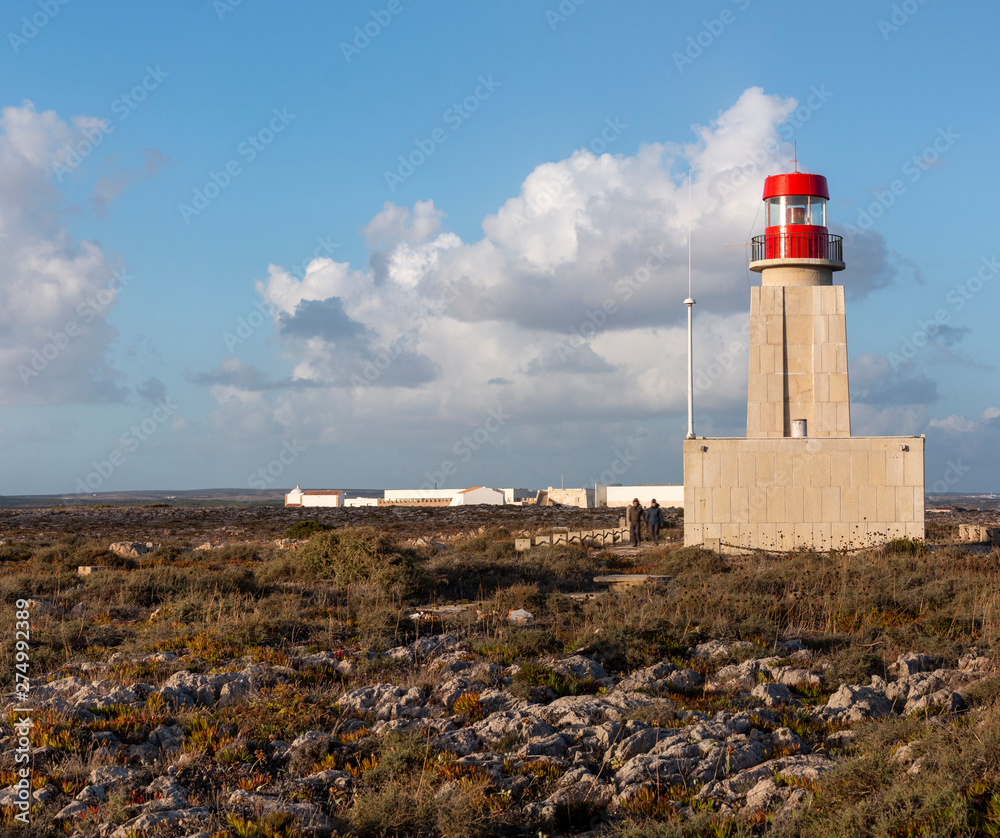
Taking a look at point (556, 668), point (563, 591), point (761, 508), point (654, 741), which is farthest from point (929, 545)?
point (654, 741)

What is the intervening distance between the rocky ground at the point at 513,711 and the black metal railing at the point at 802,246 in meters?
9.57

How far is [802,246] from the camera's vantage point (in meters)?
22.0

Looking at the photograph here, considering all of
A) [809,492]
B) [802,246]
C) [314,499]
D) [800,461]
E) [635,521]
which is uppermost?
[802,246]

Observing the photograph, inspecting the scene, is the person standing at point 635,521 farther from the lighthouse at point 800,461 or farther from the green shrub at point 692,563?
the green shrub at point 692,563

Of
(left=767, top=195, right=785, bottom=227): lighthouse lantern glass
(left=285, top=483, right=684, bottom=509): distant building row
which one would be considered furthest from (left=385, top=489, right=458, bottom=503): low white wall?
(left=767, top=195, right=785, bottom=227): lighthouse lantern glass

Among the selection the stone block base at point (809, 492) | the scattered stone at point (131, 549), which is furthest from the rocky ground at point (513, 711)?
the scattered stone at point (131, 549)

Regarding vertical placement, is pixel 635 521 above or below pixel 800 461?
below

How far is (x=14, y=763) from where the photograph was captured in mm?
6953

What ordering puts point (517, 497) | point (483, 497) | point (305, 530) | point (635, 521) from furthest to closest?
point (517, 497), point (483, 497), point (305, 530), point (635, 521)

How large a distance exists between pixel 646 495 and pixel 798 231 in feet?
175

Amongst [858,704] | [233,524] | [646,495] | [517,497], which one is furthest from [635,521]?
[517,497]

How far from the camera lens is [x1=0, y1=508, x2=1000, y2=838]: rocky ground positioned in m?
5.96

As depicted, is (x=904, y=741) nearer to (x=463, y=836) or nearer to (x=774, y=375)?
(x=463, y=836)

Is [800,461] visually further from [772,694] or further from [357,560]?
[772,694]
